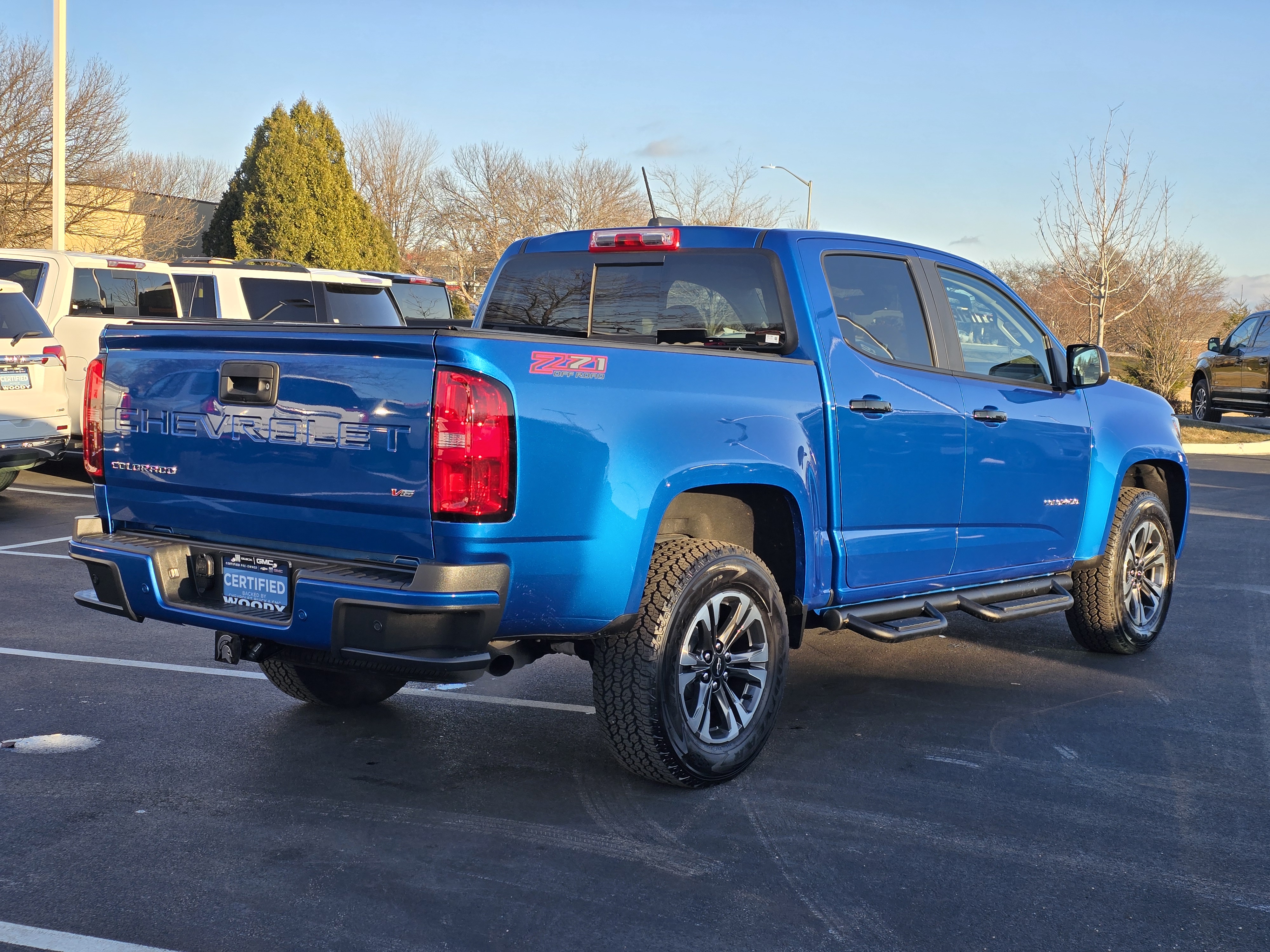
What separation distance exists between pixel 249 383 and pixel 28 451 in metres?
7.39

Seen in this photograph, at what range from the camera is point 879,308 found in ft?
17.7

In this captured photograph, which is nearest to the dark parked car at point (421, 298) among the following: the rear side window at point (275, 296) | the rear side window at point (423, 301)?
the rear side window at point (423, 301)

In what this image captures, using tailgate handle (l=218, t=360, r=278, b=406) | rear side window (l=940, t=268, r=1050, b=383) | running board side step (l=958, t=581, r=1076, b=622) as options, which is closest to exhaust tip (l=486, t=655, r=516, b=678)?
tailgate handle (l=218, t=360, r=278, b=406)

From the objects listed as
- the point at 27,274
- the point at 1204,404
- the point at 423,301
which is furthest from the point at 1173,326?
the point at 27,274

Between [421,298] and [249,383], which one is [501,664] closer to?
[249,383]

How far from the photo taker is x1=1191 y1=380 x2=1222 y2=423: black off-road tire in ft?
79.9

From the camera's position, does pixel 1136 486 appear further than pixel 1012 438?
Yes

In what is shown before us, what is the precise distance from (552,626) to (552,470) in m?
0.53

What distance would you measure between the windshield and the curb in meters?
16.6

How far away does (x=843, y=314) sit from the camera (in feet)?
17.0

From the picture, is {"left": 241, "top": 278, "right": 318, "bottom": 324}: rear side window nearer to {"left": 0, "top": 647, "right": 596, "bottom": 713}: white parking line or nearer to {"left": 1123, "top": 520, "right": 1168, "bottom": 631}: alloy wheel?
{"left": 0, "top": 647, "right": 596, "bottom": 713}: white parking line

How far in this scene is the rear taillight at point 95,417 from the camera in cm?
452

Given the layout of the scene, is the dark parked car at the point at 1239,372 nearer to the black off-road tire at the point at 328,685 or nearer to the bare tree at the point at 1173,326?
→ the bare tree at the point at 1173,326

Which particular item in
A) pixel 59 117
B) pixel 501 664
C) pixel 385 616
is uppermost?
pixel 59 117
